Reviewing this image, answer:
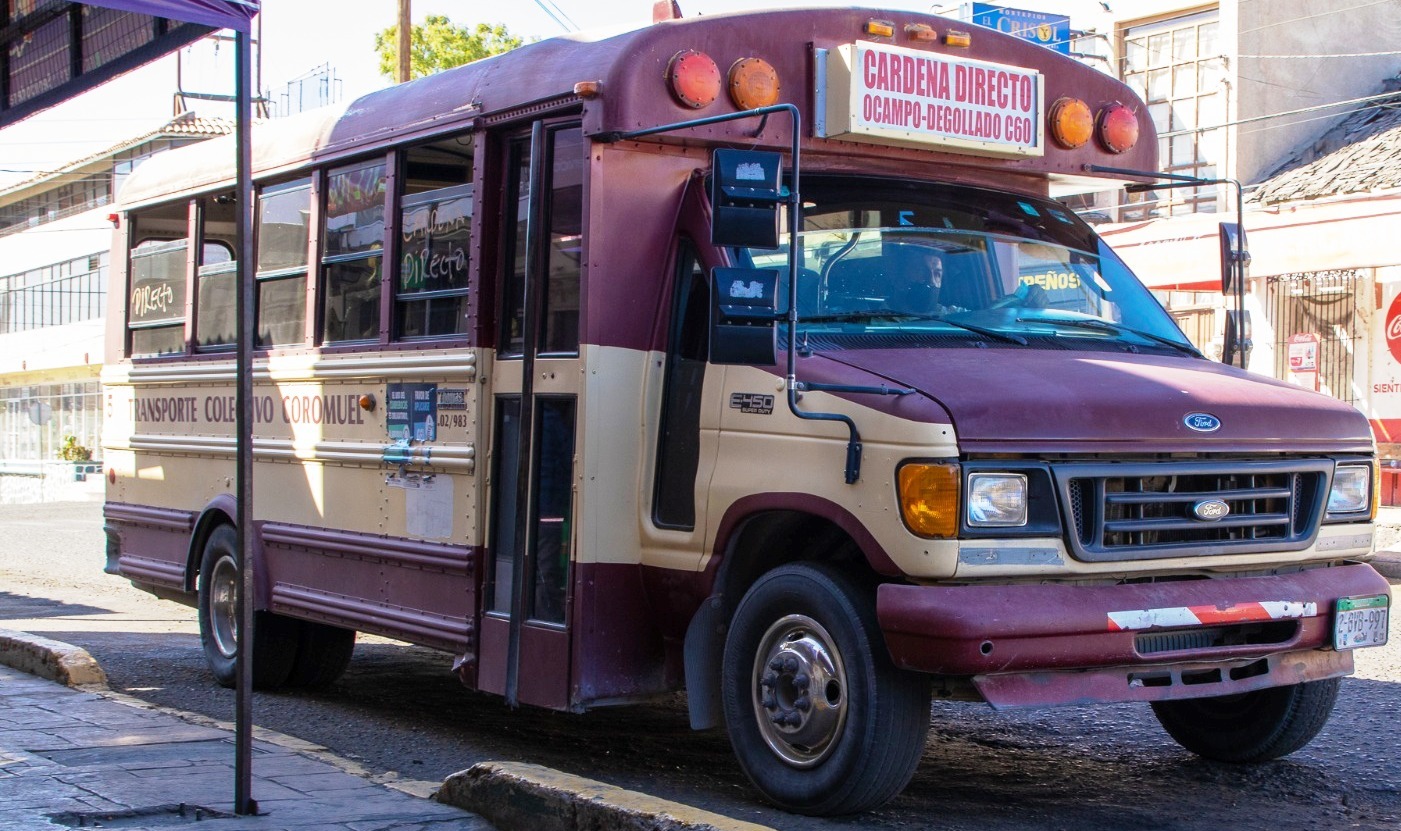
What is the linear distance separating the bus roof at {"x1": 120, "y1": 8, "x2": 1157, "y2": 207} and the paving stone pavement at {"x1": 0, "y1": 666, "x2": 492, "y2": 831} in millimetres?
2546

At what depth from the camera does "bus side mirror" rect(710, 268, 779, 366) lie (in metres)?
5.52

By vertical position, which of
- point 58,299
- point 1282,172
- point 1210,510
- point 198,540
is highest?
point 1282,172

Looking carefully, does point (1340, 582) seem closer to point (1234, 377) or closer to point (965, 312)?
point (1234, 377)

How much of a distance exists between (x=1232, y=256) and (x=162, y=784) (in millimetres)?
4695

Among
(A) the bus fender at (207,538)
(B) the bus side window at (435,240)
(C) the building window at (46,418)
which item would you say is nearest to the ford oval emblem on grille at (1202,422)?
(B) the bus side window at (435,240)

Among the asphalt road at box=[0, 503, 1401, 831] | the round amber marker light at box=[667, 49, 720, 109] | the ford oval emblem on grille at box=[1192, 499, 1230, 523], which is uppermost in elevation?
the round amber marker light at box=[667, 49, 720, 109]

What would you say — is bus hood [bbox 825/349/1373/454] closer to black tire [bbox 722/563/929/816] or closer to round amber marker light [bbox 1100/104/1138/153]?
black tire [bbox 722/563/929/816]

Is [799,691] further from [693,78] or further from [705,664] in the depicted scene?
[693,78]

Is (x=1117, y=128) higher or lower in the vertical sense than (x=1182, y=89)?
lower

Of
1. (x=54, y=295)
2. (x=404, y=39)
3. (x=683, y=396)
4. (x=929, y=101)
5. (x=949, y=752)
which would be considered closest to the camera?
(x=683, y=396)

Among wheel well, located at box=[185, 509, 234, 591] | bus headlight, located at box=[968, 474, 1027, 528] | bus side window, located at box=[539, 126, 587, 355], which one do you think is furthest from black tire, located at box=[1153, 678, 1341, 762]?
wheel well, located at box=[185, 509, 234, 591]

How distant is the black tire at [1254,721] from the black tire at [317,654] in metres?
4.49

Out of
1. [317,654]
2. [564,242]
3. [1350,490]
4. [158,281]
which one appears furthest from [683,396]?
[158,281]

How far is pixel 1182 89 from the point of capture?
2566cm
